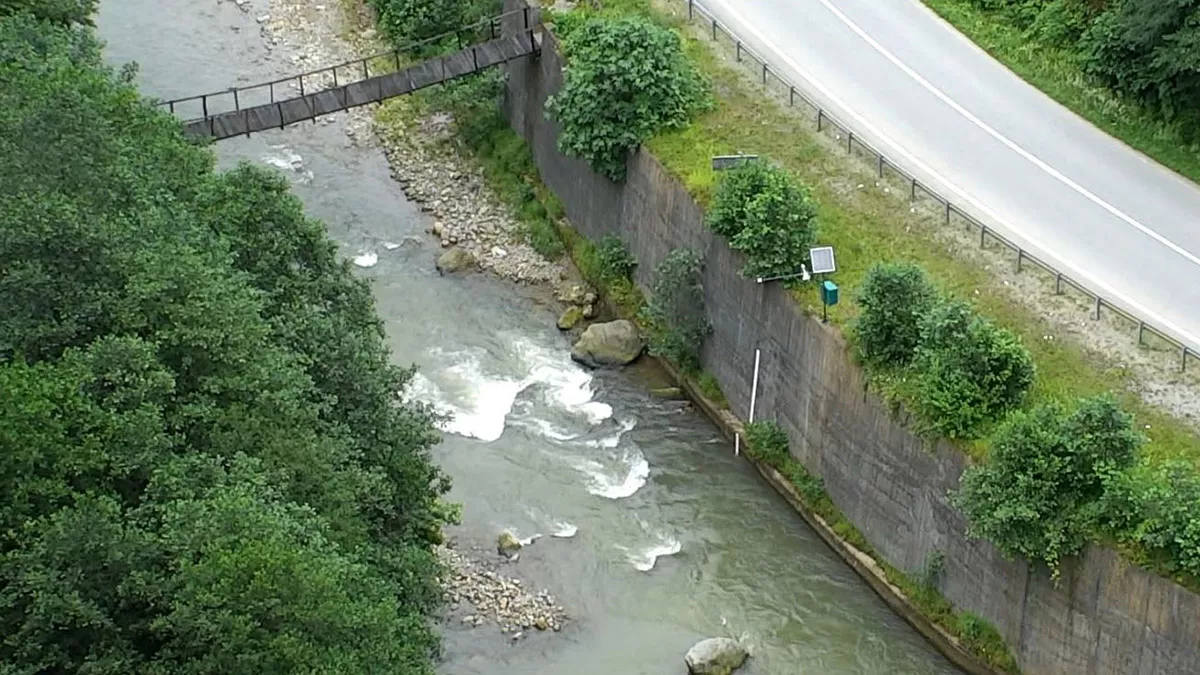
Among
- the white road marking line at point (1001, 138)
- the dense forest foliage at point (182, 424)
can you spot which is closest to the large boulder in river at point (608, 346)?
the dense forest foliage at point (182, 424)

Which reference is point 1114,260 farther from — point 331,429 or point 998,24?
point 331,429

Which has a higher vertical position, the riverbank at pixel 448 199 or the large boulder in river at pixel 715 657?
the riverbank at pixel 448 199

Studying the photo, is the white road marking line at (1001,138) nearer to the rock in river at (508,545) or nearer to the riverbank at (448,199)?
the riverbank at (448,199)

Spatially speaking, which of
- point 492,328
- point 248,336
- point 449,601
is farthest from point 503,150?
point 248,336

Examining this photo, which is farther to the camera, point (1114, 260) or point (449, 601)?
point (1114, 260)

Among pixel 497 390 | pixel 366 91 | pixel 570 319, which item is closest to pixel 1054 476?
pixel 497 390
